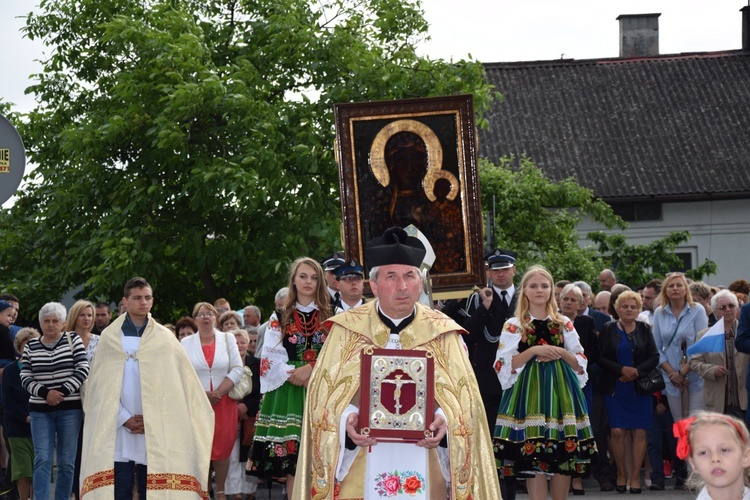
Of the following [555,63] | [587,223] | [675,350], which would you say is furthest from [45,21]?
[555,63]

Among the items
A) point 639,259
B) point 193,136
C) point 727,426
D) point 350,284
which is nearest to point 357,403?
point 727,426

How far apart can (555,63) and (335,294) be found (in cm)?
3125

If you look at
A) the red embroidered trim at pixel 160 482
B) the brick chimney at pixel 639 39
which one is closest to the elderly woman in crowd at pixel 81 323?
the red embroidered trim at pixel 160 482

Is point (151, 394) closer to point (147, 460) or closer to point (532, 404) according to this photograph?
point (147, 460)

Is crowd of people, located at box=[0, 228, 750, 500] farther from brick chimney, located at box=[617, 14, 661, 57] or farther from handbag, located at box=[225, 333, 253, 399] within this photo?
brick chimney, located at box=[617, 14, 661, 57]

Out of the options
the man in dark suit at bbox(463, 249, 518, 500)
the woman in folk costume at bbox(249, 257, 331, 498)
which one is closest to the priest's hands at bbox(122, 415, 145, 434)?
the woman in folk costume at bbox(249, 257, 331, 498)

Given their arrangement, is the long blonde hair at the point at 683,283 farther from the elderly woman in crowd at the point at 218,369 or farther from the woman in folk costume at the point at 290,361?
the woman in folk costume at the point at 290,361

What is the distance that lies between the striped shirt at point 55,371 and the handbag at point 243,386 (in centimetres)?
141

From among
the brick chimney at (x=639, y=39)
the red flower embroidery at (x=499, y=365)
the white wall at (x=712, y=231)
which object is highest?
the brick chimney at (x=639, y=39)

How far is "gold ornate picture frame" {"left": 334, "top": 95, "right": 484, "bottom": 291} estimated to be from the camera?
11281 millimetres

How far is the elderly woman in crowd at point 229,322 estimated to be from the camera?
41.7 ft

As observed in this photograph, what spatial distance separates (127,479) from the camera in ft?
31.7

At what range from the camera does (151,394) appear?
9.66m

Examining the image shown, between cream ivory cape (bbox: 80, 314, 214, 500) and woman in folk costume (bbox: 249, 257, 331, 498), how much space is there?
690mm
